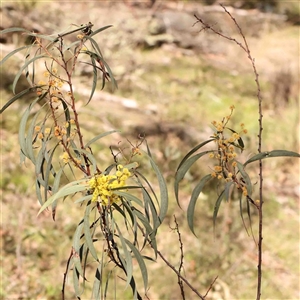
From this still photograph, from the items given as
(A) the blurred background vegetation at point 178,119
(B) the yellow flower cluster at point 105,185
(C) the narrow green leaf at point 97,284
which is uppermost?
(A) the blurred background vegetation at point 178,119

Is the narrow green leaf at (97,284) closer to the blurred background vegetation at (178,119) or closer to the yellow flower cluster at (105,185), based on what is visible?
the yellow flower cluster at (105,185)

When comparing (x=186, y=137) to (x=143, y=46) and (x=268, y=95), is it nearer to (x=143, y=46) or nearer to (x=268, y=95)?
(x=268, y=95)

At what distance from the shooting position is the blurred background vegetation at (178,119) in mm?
3125

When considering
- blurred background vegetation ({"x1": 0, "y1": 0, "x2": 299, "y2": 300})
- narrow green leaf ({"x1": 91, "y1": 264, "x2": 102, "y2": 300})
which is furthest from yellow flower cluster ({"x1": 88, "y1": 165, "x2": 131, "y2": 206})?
blurred background vegetation ({"x1": 0, "y1": 0, "x2": 299, "y2": 300})

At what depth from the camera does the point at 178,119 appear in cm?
487

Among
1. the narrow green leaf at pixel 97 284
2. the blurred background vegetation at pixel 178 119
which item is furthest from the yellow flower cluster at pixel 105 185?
the blurred background vegetation at pixel 178 119

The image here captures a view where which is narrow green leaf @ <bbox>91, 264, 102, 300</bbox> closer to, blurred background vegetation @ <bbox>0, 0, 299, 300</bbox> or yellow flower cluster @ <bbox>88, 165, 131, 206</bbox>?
yellow flower cluster @ <bbox>88, 165, 131, 206</bbox>

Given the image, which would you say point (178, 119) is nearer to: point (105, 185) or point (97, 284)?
point (97, 284)

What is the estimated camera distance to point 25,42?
486 centimetres

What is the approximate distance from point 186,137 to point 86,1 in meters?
2.54

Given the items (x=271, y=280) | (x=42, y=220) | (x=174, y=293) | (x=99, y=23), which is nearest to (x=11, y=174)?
(x=42, y=220)

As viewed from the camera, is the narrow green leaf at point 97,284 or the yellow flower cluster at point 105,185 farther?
the narrow green leaf at point 97,284

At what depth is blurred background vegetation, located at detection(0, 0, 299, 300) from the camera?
3125 mm

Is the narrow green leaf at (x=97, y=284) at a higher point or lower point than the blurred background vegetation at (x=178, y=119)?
lower
